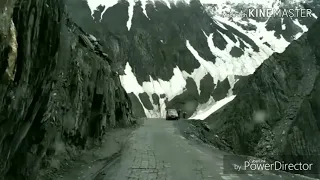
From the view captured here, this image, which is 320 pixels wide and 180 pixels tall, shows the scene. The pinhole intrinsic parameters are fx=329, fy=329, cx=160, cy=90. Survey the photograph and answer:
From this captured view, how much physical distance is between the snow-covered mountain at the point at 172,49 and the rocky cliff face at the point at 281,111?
36.2 meters

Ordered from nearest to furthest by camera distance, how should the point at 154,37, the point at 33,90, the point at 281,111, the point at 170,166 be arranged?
the point at 33,90, the point at 170,166, the point at 281,111, the point at 154,37

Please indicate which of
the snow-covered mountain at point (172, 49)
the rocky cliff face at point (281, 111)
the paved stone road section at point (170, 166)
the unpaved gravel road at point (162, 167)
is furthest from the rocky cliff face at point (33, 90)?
the snow-covered mountain at point (172, 49)

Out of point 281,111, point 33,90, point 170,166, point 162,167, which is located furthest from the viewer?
point 281,111

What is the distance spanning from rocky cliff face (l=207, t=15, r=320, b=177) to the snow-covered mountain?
119 ft

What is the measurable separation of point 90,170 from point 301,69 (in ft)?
126

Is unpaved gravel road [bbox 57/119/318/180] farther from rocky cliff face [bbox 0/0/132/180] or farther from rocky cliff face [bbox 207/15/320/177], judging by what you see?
rocky cliff face [bbox 207/15/320/177]

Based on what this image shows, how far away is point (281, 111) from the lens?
3944cm

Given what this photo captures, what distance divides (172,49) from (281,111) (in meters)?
73.1

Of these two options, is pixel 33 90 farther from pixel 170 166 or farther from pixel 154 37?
pixel 154 37

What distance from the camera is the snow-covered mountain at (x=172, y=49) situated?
93375mm

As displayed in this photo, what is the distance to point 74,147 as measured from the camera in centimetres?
1176

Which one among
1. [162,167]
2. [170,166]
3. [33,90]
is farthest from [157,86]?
[33,90]

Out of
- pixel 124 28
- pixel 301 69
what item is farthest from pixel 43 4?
pixel 124 28

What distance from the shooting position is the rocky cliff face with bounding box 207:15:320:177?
1141 inches
